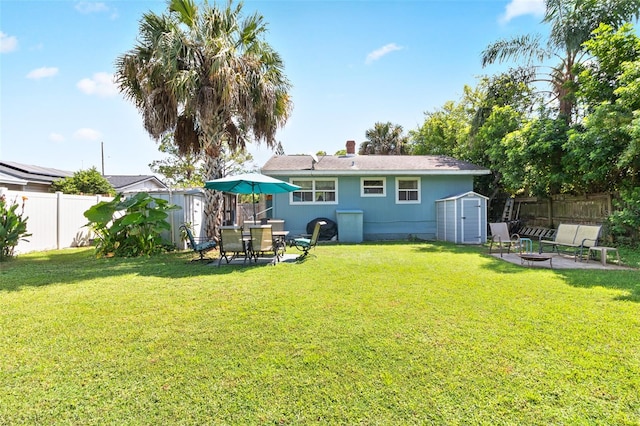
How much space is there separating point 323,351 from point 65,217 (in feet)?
39.6

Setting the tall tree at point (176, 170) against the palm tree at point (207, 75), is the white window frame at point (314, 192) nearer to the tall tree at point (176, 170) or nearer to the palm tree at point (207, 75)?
the palm tree at point (207, 75)

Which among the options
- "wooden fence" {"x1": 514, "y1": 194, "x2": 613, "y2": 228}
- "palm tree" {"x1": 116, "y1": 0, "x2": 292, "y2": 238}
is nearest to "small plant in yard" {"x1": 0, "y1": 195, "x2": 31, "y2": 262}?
"palm tree" {"x1": 116, "y1": 0, "x2": 292, "y2": 238}

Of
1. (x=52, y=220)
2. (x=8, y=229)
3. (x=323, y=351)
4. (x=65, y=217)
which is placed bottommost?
(x=323, y=351)

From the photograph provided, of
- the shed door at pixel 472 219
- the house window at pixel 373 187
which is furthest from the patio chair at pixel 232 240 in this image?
the shed door at pixel 472 219

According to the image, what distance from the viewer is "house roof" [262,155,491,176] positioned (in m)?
13.2

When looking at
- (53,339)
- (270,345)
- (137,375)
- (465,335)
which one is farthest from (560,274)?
(53,339)

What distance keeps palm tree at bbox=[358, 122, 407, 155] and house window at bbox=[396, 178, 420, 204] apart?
18.1 metres

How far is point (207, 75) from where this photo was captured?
9.44 meters

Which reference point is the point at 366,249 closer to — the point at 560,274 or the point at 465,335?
the point at 560,274

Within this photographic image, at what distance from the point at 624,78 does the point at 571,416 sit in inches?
436

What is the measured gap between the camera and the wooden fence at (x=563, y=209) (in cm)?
1139

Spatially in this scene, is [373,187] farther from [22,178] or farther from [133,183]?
[133,183]

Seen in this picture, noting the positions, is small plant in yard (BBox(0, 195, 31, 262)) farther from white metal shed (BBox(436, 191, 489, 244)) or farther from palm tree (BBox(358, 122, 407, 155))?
palm tree (BBox(358, 122, 407, 155))

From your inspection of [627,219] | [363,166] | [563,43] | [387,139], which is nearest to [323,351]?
[627,219]
